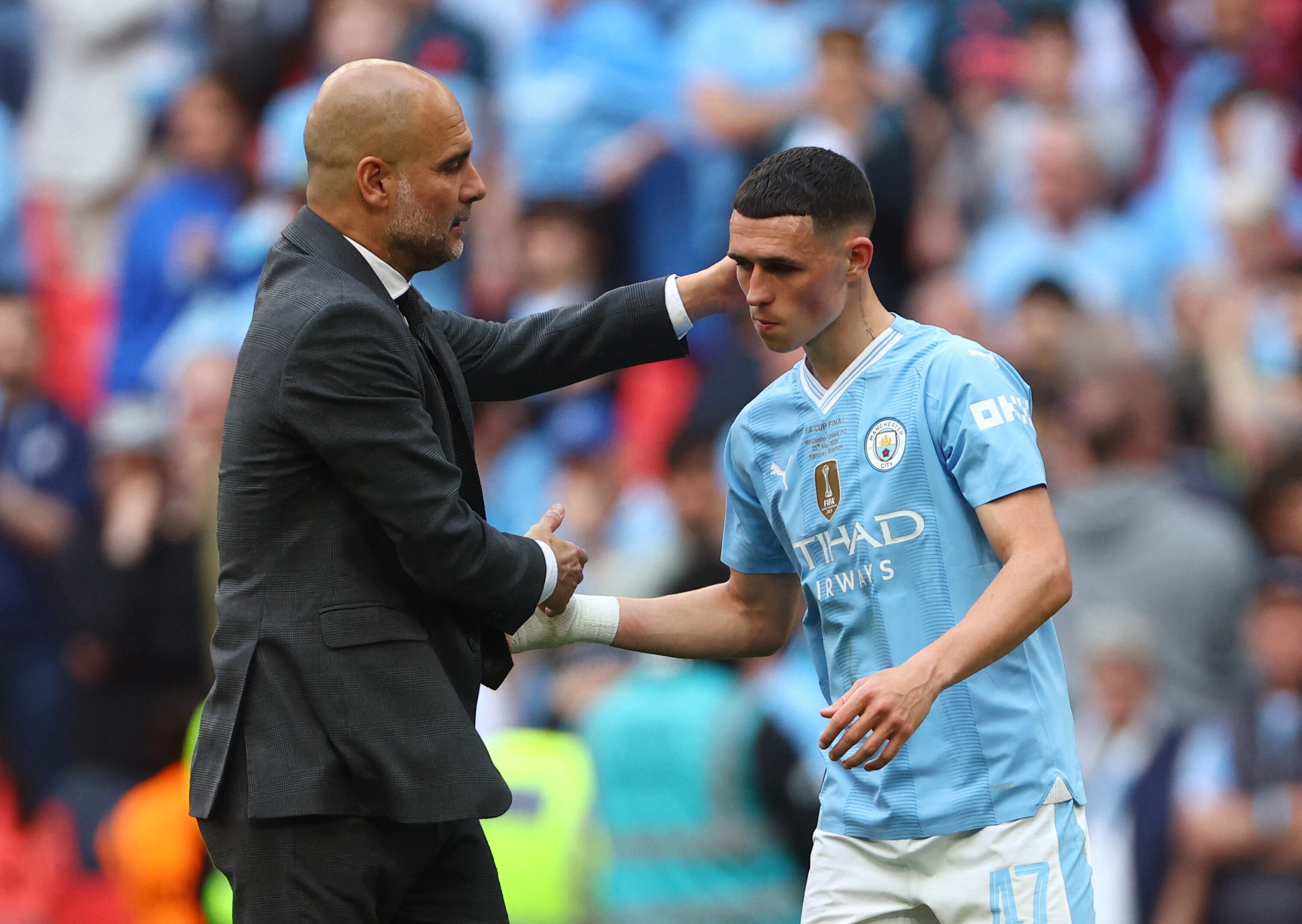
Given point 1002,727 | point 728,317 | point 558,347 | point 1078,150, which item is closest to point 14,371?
point 728,317

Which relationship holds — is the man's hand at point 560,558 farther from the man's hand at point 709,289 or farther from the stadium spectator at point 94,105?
the stadium spectator at point 94,105

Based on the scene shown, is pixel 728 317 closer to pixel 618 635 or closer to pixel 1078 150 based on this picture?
pixel 1078 150

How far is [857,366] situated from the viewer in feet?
12.9

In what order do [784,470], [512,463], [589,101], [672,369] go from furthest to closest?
1. [589,101]
2. [512,463]
3. [672,369]
4. [784,470]

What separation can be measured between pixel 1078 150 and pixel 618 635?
4969 mm

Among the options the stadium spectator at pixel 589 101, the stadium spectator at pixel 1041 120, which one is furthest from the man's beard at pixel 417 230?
the stadium spectator at pixel 589 101

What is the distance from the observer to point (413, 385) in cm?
356

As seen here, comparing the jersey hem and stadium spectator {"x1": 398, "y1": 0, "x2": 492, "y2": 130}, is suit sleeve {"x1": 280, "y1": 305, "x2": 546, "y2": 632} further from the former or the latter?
stadium spectator {"x1": 398, "y1": 0, "x2": 492, "y2": 130}

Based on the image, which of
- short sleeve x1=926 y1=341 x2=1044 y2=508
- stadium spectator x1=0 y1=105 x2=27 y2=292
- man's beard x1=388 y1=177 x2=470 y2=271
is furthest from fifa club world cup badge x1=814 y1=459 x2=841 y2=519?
stadium spectator x1=0 y1=105 x2=27 y2=292

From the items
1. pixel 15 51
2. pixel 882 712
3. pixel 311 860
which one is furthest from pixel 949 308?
pixel 15 51

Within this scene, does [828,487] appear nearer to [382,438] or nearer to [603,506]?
[382,438]

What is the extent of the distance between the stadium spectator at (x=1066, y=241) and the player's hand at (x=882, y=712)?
497 centimetres

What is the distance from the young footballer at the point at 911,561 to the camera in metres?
3.64

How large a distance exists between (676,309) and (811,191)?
17.9 inches
